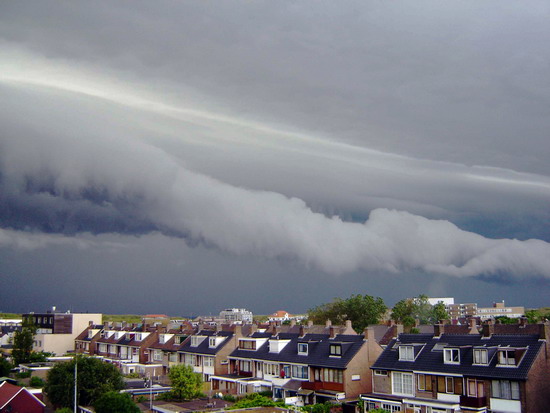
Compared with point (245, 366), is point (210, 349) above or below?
above

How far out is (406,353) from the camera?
53500 mm

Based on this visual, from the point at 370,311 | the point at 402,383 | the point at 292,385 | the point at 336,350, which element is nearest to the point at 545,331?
the point at 402,383

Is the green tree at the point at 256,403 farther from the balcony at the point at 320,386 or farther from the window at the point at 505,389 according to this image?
the window at the point at 505,389

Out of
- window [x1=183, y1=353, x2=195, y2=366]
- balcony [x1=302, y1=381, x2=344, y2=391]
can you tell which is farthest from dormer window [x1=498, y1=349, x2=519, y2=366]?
window [x1=183, y1=353, x2=195, y2=366]

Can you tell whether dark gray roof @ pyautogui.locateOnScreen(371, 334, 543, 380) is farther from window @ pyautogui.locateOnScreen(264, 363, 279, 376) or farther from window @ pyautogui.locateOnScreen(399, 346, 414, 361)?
window @ pyautogui.locateOnScreen(264, 363, 279, 376)

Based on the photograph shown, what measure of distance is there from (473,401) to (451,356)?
14.8 ft

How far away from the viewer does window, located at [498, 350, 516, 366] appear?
147 ft

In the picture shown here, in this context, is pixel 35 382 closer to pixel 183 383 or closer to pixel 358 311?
pixel 183 383

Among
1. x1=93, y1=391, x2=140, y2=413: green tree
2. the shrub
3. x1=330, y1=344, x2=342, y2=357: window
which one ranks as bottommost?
the shrub

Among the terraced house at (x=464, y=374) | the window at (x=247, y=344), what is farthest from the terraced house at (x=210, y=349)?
the terraced house at (x=464, y=374)

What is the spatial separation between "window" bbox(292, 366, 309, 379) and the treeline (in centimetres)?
5139

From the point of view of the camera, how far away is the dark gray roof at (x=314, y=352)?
196 ft

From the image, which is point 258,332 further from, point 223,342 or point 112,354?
point 112,354

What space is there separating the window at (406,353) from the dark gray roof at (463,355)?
1.42ft
